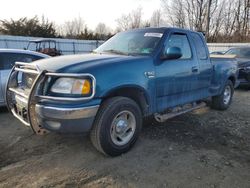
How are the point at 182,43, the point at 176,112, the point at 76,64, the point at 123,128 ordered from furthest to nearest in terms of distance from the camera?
1. the point at 182,43
2. the point at 176,112
3. the point at 123,128
4. the point at 76,64

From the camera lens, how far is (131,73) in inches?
147

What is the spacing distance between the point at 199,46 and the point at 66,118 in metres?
3.47

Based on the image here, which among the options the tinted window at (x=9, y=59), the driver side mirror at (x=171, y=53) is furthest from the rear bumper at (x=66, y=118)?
the tinted window at (x=9, y=59)

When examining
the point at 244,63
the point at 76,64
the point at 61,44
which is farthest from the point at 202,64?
the point at 61,44

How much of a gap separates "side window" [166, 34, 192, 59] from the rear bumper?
7.08 ft

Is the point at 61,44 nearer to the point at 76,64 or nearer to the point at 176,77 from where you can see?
the point at 176,77

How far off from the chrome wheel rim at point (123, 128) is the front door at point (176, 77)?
25.8 inches

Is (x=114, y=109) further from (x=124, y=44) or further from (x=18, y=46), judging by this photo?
(x=18, y=46)

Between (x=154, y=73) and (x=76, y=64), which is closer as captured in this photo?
(x=76, y=64)

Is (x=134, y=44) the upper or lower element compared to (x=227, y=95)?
upper

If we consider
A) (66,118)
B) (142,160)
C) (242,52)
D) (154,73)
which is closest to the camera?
(66,118)

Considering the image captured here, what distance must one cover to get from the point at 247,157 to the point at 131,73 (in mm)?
2145

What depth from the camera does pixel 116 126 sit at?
377cm

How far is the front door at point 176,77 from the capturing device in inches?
169
